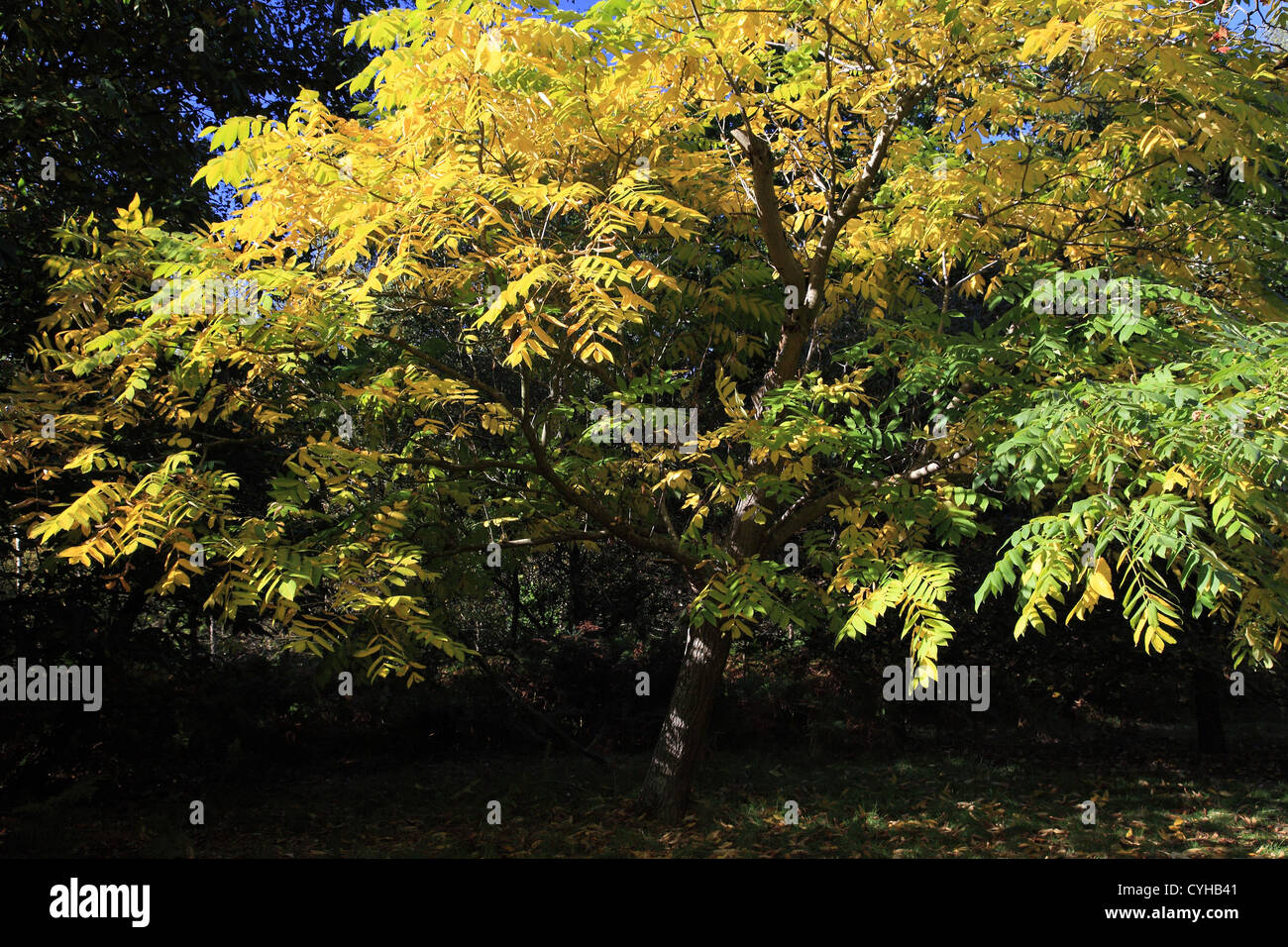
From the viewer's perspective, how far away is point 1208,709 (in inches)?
424

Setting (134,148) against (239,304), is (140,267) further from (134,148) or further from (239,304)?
(134,148)

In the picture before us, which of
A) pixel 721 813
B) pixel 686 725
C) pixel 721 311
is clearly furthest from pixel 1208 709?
pixel 721 311

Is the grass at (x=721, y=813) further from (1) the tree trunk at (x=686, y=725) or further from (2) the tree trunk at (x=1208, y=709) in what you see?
(2) the tree trunk at (x=1208, y=709)

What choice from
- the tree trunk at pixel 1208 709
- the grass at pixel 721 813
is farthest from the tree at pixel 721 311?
the tree trunk at pixel 1208 709

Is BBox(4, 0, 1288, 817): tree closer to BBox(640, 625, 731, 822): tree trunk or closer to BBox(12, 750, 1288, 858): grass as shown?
BBox(640, 625, 731, 822): tree trunk

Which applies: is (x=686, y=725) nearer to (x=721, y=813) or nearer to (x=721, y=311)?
(x=721, y=813)

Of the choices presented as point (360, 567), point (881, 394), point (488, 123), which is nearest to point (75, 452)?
point (360, 567)

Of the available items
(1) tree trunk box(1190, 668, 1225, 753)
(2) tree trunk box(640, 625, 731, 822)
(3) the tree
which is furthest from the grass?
(3) the tree

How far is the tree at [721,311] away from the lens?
4148 mm

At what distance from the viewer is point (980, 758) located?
34.9ft

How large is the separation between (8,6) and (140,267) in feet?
9.56

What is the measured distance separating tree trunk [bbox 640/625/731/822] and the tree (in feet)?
3.08

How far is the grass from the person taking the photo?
24.1 feet

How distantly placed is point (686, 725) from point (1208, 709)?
6.87 meters
